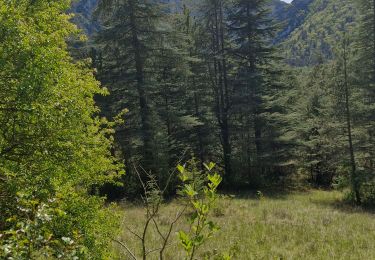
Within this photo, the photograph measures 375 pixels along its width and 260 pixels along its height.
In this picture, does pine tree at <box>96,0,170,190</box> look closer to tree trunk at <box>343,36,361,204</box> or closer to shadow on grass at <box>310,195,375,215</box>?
shadow on grass at <box>310,195,375,215</box>

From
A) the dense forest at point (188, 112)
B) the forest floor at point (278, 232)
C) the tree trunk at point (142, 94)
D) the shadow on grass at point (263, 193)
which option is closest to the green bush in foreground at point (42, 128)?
the dense forest at point (188, 112)

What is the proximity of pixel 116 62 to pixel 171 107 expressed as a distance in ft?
15.4

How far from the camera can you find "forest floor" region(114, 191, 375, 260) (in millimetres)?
10617

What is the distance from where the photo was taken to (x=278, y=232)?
1305 cm

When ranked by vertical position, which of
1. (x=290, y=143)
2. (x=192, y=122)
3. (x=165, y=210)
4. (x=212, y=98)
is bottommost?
(x=165, y=210)

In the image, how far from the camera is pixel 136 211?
Answer: 58.1ft

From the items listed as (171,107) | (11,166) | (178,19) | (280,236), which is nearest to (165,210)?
(280,236)

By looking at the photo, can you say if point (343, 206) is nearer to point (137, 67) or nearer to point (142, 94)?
point (142, 94)

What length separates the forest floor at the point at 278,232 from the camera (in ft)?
34.8

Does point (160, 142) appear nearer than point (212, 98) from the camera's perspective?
Yes

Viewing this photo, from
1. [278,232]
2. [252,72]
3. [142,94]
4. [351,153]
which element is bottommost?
[278,232]

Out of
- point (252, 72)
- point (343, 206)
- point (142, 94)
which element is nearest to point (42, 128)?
point (142, 94)

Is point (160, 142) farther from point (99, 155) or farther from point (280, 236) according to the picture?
point (99, 155)

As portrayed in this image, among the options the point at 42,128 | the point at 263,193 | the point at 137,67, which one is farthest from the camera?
the point at 263,193
